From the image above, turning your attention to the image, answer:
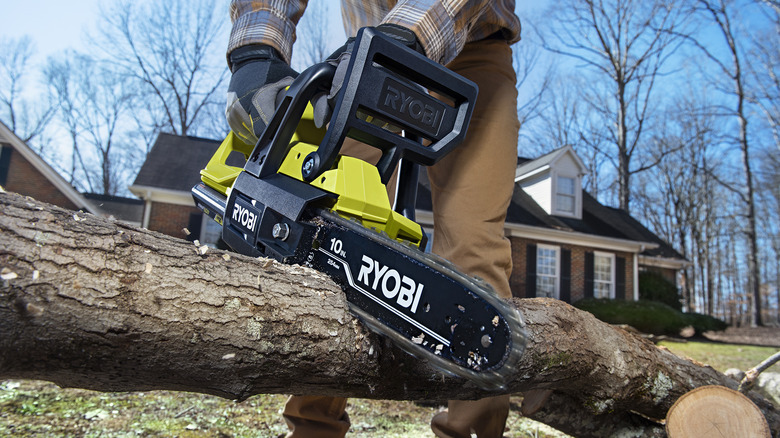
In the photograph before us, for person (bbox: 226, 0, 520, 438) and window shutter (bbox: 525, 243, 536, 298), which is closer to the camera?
person (bbox: 226, 0, 520, 438)

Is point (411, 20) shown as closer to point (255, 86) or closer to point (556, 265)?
point (255, 86)

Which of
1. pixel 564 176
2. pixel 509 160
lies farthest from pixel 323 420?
pixel 564 176

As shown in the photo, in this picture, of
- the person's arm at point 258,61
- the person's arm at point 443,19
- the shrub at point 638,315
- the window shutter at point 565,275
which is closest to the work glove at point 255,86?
the person's arm at point 258,61

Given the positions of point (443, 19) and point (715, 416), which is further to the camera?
point (715, 416)

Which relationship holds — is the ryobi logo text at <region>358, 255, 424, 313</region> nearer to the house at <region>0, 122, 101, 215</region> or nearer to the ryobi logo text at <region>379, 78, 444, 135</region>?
the ryobi logo text at <region>379, 78, 444, 135</region>

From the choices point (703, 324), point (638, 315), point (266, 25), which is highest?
point (266, 25)

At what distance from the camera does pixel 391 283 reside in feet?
3.95

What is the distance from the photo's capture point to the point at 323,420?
7.20 ft

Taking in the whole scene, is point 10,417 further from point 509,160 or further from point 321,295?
point 509,160

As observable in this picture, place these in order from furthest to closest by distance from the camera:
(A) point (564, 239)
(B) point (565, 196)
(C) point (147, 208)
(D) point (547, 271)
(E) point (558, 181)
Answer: (B) point (565, 196), (E) point (558, 181), (A) point (564, 239), (D) point (547, 271), (C) point (147, 208)

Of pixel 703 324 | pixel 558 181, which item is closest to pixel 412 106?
pixel 558 181

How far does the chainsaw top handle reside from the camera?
51.8 inches

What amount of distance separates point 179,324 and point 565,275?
607 inches

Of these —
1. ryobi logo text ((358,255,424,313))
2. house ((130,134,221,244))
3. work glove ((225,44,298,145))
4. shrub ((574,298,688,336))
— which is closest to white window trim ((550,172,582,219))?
shrub ((574,298,688,336))
